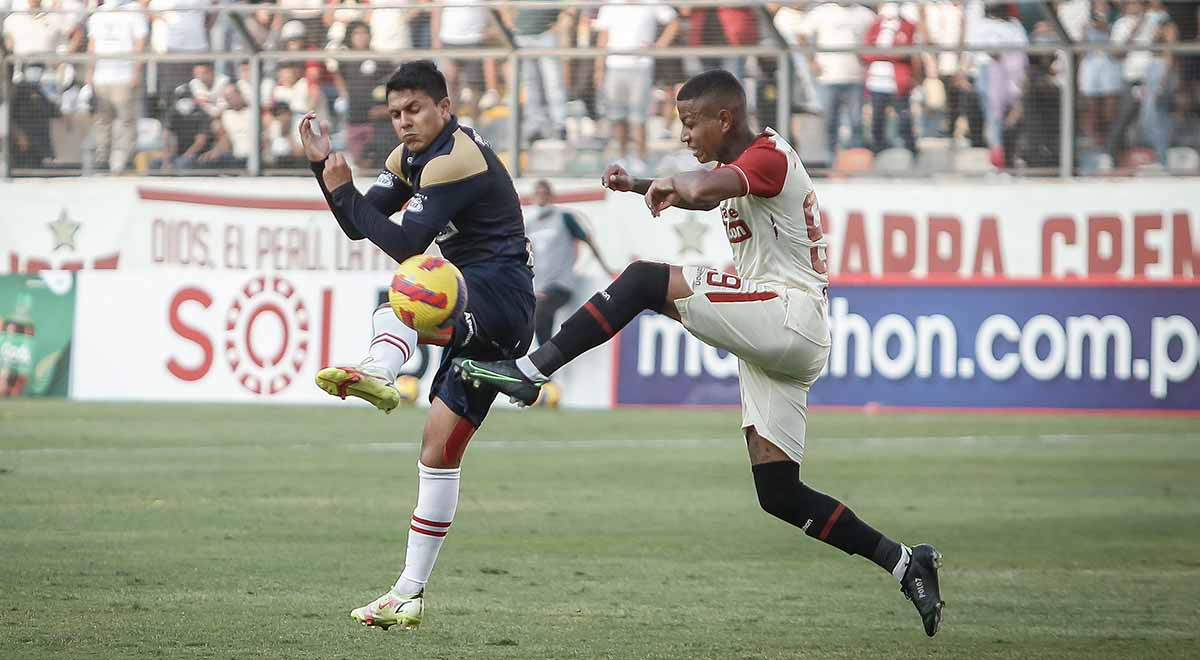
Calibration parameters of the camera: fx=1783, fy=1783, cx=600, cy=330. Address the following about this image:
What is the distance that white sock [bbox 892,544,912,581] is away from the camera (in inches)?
299

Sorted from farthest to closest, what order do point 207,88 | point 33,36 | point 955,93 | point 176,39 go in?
point 33,36 < point 176,39 < point 207,88 < point 955,93

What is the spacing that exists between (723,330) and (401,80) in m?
1.70

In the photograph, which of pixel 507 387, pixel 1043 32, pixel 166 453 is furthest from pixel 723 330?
pixel 1043 32

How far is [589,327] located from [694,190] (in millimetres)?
716

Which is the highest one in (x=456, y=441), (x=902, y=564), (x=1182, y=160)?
(x=1182, y=160)

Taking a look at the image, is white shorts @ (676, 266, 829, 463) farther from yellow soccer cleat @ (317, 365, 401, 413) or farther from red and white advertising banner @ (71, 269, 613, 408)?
red and white advertising banner @ (71, 269, 613, 408)

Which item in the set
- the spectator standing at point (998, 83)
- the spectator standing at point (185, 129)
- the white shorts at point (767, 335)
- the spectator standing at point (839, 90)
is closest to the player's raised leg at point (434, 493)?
the white shorts at point (767, 335)

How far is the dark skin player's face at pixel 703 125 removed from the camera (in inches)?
290

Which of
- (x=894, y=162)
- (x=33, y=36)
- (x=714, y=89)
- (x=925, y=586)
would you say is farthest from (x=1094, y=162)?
(x=714, y=89)

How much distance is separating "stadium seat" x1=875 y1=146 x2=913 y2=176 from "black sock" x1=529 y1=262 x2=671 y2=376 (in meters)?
13.4

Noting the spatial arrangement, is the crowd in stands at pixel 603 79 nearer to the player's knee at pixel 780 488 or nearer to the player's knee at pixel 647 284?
the player's knee at pixel 780 488

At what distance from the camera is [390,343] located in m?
7.39

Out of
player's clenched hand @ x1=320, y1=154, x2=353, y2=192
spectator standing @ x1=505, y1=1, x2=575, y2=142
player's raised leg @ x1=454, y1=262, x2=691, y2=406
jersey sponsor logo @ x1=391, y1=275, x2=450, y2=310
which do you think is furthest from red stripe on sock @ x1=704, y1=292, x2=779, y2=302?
spectator standing @ x1=505, y1=1, x2=575, y2=142

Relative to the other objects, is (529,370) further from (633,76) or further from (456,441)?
(633,76)
